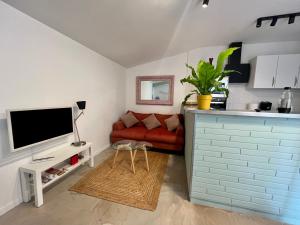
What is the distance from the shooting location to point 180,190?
2.10m

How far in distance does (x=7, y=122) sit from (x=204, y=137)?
2.17m

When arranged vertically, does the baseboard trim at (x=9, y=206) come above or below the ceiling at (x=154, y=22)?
below

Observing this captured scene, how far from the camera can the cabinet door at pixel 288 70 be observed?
3045 millimetres

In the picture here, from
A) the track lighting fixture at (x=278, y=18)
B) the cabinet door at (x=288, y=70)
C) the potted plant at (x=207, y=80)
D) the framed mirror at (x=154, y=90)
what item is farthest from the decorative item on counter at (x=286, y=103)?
the framed mirror at (x=154, y=90)

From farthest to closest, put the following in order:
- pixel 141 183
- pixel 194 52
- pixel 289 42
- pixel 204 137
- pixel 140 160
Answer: pixel 194 52 < pixel 289 42 < pixel 140 160 < pixel 141 183 < pixel 204 137

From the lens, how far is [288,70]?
309 centimetres

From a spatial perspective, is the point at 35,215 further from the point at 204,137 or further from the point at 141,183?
the point at 204,137

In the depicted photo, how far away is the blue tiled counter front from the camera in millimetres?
1509

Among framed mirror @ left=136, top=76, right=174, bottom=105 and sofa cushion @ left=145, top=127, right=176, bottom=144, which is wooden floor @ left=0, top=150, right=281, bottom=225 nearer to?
sofa cushion @ left=145, top=127, right=176, bottom=144

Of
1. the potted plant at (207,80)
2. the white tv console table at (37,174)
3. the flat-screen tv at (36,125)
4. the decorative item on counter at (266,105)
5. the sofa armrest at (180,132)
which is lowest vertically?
the white tv console table at (37,174)

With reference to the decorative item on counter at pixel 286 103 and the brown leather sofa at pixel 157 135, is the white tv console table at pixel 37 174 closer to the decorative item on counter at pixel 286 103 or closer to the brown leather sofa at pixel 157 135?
the brown leather sofa at pixel 157 135

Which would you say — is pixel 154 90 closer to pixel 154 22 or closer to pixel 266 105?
pixel 154 22

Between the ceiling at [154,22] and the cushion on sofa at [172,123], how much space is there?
5.67ft

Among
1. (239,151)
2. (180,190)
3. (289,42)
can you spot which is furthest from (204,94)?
(289,42)
